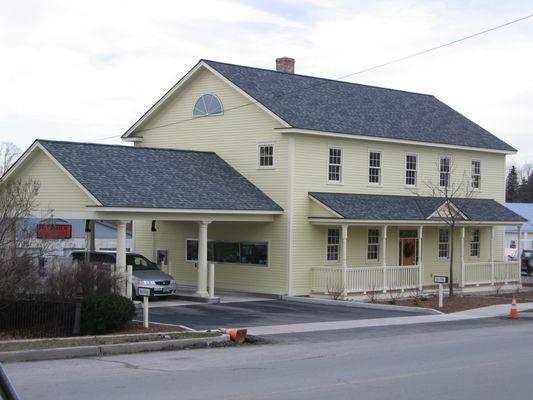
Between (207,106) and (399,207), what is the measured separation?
910 centimetres

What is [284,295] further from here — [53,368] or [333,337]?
[53,368]

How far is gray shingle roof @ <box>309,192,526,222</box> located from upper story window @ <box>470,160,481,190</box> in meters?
0.74

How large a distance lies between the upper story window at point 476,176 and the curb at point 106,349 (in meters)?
23.4

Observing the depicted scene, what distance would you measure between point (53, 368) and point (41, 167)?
14.7m

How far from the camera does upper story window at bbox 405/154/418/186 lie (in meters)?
35.2

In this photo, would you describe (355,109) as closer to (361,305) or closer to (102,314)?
(361,305)

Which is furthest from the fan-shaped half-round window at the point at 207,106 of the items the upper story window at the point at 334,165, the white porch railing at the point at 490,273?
the white porch railing at the point at 490,273

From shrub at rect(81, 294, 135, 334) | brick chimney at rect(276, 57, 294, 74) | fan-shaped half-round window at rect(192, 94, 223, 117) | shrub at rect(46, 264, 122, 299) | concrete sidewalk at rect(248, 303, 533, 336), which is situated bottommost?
concrete sidewalk at rect(248, 303, 533, 336)

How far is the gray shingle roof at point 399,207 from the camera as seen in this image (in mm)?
30812

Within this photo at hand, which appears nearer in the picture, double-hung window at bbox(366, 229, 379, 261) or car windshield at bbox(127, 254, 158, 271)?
car windshield at bbox(127, 254, 158, 271)

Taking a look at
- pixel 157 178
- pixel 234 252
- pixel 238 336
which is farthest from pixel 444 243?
pixel 238 336

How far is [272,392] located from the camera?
1109 cm

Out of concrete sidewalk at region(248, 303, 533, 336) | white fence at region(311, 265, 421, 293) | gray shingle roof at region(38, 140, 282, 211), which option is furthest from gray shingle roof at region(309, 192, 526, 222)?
concrete sidewalk at region(248, 303, 533, 336)

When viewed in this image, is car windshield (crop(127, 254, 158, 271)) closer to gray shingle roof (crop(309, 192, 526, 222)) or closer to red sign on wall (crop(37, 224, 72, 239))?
red sign on wall (crop(37, 224, 72, 239))
